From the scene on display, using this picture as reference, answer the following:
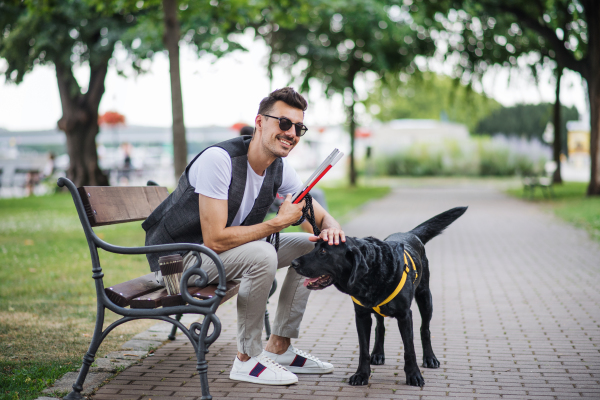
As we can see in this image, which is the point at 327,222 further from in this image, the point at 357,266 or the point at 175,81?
the point at 175,81

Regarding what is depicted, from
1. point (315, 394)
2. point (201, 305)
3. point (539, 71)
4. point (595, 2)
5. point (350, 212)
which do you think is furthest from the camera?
point (539, 71)

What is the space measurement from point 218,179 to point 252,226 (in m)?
0.33

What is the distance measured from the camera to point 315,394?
11.1 feet

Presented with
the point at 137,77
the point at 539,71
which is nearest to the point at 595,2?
the point at 539,71

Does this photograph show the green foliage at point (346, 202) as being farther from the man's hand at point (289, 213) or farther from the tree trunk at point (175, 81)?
the man's hand at point (289, 213)

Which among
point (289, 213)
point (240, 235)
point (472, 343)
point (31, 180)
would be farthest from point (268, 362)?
point (31, 180)

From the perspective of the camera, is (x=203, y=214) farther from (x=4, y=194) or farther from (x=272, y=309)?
(x=4, y=194)

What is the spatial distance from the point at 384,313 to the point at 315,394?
0.59 metres

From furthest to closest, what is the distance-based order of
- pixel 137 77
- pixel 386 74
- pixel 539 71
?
pixel 386 74
pixel 539 71
pixel 137 77

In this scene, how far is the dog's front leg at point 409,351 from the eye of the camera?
3.42 meters

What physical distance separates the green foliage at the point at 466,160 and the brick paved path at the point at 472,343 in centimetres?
2474

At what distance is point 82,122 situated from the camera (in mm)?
21250

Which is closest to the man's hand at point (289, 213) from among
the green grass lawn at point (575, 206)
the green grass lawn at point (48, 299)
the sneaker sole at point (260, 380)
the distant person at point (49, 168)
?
the sneaker sole at point (260, 380)

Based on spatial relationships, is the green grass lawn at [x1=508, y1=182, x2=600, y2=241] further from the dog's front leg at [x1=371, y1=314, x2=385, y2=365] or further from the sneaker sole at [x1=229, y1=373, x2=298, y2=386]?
the sneaker sole at [x1=229, y1=373, x2=298, y2=386]
